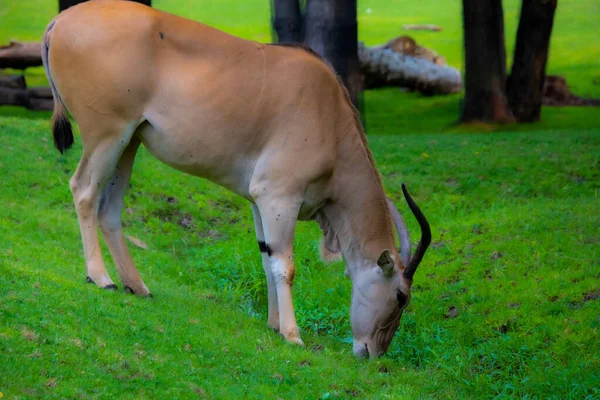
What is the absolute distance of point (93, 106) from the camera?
7066 mm

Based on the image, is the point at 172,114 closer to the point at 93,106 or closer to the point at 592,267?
the point at 93,106

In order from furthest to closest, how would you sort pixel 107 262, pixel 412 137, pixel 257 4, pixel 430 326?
pixel 257 4 → pixel 412 137 → pixel 107 262 → pixel 430 326

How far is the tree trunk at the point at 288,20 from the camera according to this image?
15000 mm

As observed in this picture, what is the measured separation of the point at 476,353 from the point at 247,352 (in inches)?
86.9

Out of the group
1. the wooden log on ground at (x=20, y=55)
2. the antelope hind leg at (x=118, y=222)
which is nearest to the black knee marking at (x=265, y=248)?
the antelope hind leg at (x=118, y=222)

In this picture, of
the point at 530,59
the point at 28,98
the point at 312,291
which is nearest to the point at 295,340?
the point at 312,291

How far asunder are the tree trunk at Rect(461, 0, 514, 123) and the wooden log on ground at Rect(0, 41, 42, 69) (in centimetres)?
794

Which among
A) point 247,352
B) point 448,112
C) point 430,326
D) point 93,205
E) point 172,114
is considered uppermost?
point 172,114

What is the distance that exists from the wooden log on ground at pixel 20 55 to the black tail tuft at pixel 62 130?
9907 millimetres

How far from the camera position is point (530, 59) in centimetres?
1727

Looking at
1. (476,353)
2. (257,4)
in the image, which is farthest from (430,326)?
(257,4)

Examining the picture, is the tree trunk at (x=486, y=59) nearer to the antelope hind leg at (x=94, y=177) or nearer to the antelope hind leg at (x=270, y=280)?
the antelope hind leg at (x=270, y=280)

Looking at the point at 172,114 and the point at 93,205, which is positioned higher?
the point at 172,114

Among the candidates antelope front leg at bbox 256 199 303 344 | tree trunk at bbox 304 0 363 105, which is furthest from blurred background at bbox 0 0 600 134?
antelope front leg at bbox 256 199 303 344
